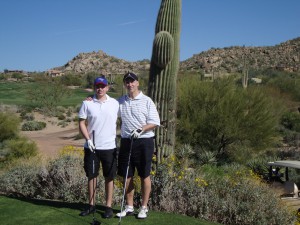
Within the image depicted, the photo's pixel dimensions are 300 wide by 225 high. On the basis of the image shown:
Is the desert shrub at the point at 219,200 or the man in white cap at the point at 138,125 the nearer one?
the man in white cap at the point at 138,125

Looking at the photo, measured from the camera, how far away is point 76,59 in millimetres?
129750

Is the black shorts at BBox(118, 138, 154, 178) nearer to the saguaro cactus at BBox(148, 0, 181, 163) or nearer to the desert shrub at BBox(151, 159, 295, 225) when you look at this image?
the desert shrub at BBox(151, 159, 295, 225)

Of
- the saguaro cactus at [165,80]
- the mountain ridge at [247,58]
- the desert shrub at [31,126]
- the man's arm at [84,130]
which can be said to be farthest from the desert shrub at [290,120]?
the mountain ridge at [247,58]

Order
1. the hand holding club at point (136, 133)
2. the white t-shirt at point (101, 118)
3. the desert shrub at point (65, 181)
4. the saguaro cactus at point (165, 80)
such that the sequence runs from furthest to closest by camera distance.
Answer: the saguaro cactus at point (165, 80)
the desert shrub at point (65, 181)
the white t-shirt at point (101, 118)
the hand holding club at point (136, 133)

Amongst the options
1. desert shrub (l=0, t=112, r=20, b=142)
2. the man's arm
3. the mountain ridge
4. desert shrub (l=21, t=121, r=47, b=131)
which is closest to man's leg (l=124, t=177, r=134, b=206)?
the man's arm

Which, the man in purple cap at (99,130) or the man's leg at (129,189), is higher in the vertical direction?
the man in purple cap at (99,130)

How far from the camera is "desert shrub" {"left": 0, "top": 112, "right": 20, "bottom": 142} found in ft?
61.5

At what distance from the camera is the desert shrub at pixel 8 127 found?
18.7 meters

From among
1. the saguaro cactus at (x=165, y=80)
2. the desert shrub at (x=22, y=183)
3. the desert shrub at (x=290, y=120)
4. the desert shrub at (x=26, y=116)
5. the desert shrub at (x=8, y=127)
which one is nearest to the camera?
the desert shrub at (x=22, y=183)

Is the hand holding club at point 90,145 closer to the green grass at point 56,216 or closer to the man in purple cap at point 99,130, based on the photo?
the man in purple cap at point 99,130

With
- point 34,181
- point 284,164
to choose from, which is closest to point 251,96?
point 284,164

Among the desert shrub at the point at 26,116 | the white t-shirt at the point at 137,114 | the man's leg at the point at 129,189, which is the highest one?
the white t-shirt at the point at 137,114

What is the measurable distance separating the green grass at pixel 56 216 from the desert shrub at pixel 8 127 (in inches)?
516

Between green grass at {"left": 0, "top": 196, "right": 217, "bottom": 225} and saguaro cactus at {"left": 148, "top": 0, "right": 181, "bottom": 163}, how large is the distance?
2566mm
